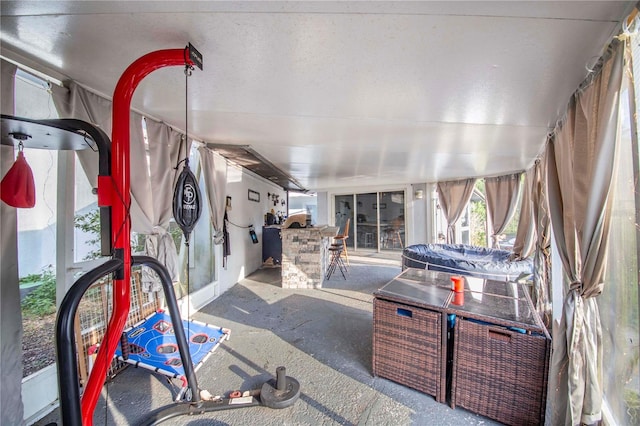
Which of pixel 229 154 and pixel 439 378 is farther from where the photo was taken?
pixel 229 154

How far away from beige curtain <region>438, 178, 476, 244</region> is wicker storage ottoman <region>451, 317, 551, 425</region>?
5271 mm

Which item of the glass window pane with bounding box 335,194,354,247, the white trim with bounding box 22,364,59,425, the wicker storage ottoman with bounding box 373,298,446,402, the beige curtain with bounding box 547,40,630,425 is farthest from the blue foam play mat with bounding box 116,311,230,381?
the glass window pane with bounding box 335,194,354,247

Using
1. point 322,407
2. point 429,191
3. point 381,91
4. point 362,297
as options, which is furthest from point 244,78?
point 429,191

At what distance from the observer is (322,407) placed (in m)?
1.77

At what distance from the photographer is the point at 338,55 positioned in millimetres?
1398

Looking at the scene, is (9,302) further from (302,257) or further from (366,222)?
(366,222)

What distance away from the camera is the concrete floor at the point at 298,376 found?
5.52 ft

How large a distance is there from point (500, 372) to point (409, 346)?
22.3 inches

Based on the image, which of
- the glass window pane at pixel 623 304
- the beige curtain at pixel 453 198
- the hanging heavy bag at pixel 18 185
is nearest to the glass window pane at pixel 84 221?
the hanging heavy bag at pixel 18 185

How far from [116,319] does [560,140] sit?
329 cm

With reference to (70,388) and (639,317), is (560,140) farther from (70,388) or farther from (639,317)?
(70,388)

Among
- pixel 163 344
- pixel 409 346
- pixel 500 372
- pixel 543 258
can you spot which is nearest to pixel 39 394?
pixel 163 344

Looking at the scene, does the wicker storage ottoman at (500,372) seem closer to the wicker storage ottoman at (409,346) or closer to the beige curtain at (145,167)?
the wicker storage ottoman at (409,346)

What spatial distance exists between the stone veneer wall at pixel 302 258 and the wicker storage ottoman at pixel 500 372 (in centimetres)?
303
